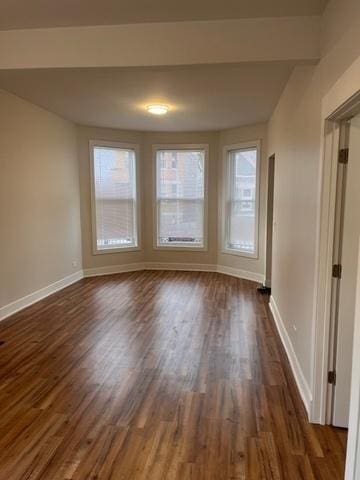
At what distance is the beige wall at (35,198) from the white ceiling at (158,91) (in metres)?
0.31

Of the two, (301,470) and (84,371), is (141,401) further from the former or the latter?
(301,470)

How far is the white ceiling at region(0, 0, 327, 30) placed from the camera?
224cm

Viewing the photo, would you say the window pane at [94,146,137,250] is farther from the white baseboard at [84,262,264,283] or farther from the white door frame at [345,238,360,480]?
the white door frame at [345,238,360,480]

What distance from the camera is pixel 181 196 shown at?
22.1ft

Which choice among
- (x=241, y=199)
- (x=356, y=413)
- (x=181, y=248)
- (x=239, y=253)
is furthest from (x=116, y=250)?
(x=356, y=413)

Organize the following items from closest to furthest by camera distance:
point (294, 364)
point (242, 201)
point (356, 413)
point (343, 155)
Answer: point (356, 413) < point (343, 155) < point (294, 364) < point (242, 201)

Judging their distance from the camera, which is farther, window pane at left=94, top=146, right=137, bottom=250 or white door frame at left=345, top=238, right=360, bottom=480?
window pane at left=94, top=146, right=137, bottom=250

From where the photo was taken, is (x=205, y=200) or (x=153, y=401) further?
(x=205, y=200)

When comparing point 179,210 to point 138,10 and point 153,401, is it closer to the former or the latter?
point 138,10

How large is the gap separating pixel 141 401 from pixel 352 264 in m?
1.71

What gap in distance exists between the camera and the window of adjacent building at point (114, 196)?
247 inches

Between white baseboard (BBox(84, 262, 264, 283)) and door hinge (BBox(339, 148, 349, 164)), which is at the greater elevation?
door hinge (BBox(339, 148, 349, 164))

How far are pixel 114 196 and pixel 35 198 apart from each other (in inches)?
76.8

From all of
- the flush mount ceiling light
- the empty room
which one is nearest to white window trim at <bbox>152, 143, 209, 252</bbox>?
the empty room
